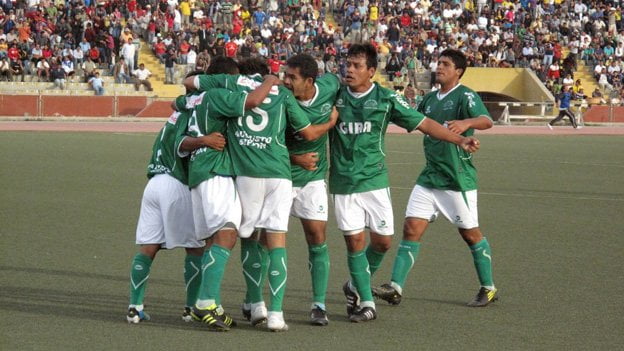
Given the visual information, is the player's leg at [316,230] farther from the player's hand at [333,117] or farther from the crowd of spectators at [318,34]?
the crowd of spectators at [318,34]

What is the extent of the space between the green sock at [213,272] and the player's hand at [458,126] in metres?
2.11

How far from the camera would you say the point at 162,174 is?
→ 8.12 m

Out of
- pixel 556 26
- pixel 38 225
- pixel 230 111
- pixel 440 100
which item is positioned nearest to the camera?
pixel 230 111

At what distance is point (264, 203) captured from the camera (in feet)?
25.6

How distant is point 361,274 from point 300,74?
4.92ft

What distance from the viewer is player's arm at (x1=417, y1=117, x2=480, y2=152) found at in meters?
8.36

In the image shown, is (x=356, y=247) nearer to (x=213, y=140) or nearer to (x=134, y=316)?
(x=213, y=140)

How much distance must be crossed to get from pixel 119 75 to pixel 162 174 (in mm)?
33672

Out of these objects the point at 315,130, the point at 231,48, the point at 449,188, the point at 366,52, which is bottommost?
the point at 231,48

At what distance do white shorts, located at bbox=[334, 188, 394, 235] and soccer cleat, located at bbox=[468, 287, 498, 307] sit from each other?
0.99 m

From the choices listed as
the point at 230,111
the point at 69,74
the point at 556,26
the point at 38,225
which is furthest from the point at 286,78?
the point at 556,26

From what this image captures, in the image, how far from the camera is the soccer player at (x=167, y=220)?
7922 millimetres

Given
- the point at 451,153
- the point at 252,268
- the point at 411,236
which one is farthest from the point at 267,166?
the point at 451,153

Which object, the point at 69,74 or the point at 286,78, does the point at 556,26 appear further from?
the point at 286,78
